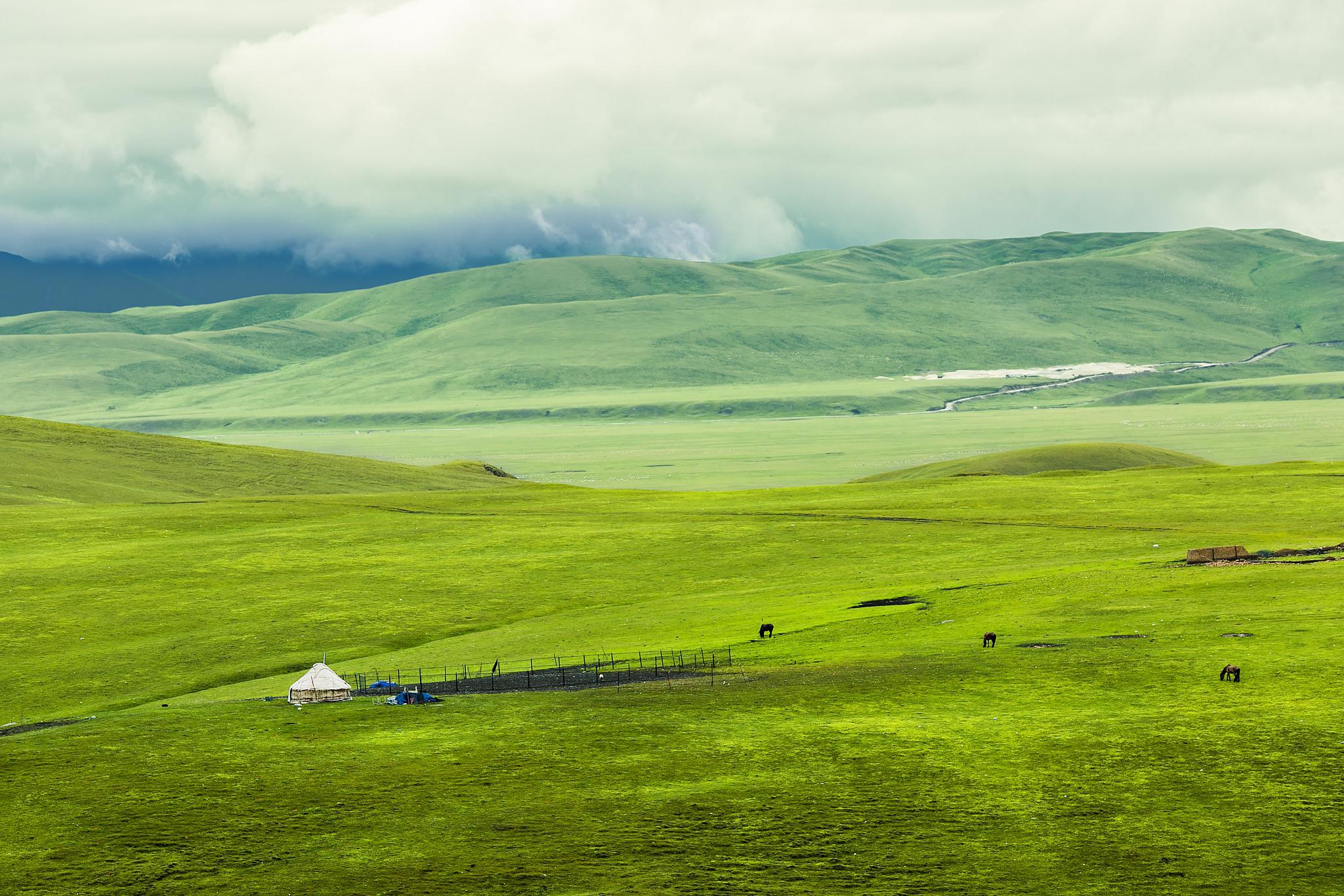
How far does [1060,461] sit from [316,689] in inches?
5716

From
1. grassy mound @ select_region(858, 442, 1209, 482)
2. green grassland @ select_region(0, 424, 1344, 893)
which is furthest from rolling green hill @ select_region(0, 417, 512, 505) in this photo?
grassy mound @ select_region(858, 442, 1209, 482)

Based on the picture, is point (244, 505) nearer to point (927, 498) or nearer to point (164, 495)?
point (164, 495)

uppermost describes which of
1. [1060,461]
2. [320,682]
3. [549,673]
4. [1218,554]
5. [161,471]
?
[161,471]

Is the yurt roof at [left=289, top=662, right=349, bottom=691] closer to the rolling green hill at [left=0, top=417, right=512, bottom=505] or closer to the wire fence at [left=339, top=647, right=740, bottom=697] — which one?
the wire fence at [left=339, top=647, right=740, bottom=697]

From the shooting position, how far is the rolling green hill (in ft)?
469

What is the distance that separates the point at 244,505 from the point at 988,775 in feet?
327

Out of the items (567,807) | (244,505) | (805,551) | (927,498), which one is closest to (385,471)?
(244,505)

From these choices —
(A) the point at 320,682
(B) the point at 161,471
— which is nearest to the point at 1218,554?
(A) the point at 320,682

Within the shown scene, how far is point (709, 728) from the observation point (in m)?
47.7

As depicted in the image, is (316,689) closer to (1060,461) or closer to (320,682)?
(320,682)

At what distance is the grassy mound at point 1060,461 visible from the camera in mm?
181375

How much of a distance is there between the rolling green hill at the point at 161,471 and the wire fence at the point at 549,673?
272ft

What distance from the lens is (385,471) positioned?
610ft

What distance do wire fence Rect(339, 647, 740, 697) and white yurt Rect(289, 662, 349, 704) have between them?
4.84 ft
